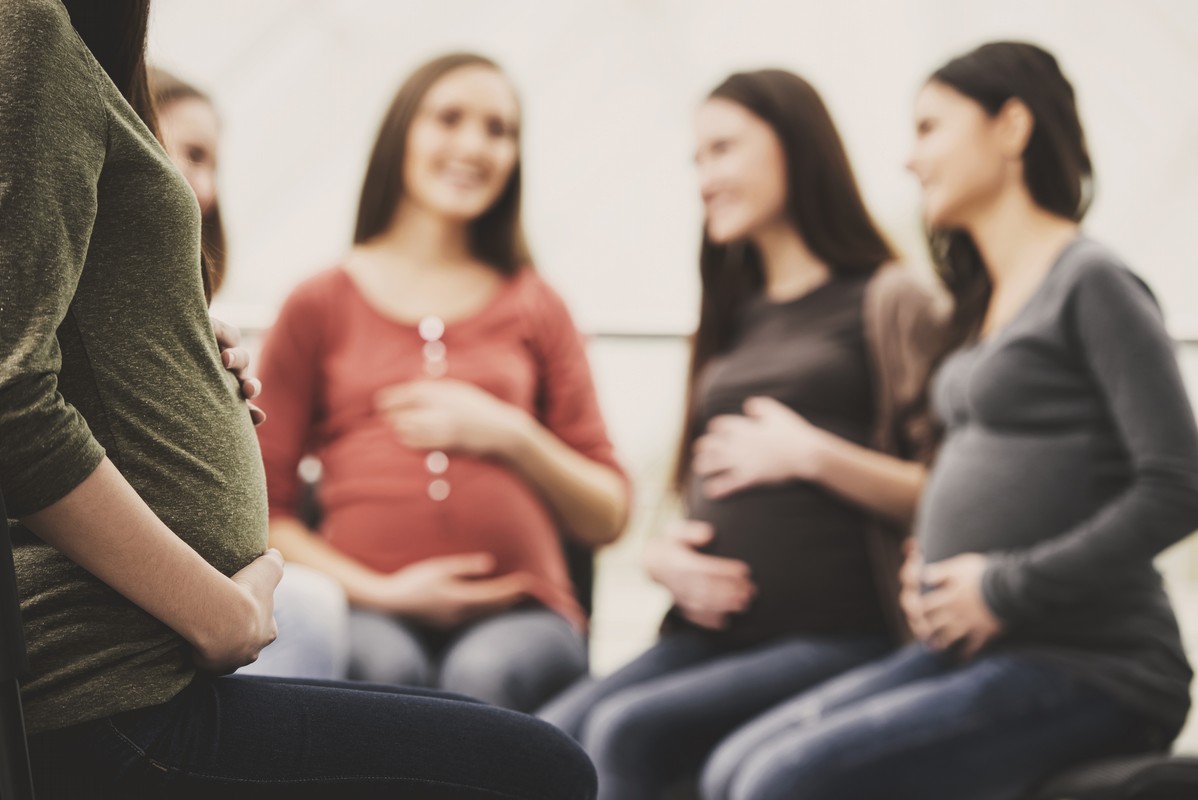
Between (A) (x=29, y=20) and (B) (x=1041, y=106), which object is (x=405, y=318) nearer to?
(B) (x=1041, y=106)

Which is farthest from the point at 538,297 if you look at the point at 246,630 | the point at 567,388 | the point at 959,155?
the point at 246,630

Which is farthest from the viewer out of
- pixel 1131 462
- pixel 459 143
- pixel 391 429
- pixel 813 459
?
pixel 459 143

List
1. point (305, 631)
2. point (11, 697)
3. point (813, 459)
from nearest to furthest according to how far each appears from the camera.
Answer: point (11, 697) → point (305, 631) → point (813, 459)

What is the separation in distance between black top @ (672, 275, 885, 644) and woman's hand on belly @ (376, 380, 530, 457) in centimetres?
34

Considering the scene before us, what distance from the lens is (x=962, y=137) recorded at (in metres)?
1.68

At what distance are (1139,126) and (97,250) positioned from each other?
9.93 ft

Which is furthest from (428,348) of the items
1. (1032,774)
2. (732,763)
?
(1032,774)

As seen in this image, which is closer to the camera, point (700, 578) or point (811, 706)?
point (811, 706)

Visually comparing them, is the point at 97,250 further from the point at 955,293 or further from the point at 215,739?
the point at 955,293

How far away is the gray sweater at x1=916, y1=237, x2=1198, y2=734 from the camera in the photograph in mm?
1392

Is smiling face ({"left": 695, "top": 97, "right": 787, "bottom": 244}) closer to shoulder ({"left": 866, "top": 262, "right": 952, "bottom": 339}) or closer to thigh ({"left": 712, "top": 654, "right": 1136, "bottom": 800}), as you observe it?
shoulder ({"left": 866, "top": 262, "right": 952, "bottom": 339})

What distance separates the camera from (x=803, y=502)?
5.93 ft

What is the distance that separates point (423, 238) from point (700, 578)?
793 millimetres

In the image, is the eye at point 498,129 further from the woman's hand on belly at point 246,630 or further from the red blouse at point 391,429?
the woman's hand on belly at point 246,630
